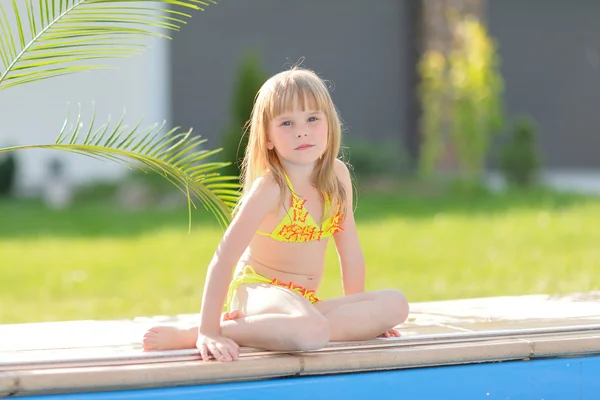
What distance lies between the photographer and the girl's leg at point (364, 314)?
288 centimetres

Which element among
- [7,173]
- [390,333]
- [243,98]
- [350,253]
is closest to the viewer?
[390,333]

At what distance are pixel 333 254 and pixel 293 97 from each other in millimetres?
4639

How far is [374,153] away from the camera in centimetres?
1171

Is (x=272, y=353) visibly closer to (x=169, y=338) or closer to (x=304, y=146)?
(x=169, y=338)

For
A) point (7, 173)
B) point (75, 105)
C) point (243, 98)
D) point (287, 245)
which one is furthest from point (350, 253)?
point (75, 105)

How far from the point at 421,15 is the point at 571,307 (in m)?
10.6

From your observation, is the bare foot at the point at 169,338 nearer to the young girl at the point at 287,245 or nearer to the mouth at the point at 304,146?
the young girl at the point at 287,245

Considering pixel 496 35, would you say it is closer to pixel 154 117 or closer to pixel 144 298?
pixel 154 117

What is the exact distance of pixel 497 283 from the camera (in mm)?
6078

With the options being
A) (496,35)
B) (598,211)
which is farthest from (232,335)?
(496,35)

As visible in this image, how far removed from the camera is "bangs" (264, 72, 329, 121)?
114 inches

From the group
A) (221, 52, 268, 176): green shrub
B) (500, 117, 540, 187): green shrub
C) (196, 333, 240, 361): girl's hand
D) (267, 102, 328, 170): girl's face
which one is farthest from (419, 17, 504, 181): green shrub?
(196, 333, 240, 361): girl's hand

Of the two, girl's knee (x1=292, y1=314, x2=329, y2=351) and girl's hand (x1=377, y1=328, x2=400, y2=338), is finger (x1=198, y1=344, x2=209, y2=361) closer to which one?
girl's knee (x1=292, y1=314, x2=329, y2=351)

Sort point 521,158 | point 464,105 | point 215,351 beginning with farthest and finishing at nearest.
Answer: point 521,158
point 464,105
point 215,351
